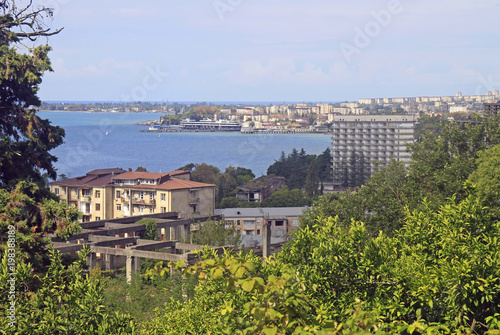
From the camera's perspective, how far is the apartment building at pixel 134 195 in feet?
188

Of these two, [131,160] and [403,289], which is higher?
[403,289]

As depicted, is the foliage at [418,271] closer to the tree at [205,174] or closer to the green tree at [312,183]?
the tree at [205,174]

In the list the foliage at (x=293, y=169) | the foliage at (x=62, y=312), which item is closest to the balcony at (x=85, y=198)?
the foliage at (x=62, y=312)

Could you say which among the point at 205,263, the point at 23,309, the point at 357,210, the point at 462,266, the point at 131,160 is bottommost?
the point at 131,160

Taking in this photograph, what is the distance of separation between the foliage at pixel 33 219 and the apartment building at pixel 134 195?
129ft

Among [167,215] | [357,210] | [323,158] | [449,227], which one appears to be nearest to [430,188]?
[357,210]

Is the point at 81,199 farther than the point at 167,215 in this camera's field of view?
Yes

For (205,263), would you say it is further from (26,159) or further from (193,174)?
(193,174)

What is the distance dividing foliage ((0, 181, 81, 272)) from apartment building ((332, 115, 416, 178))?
118 m

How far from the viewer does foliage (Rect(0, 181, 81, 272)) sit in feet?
50.9

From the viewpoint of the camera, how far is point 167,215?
44.4 meters

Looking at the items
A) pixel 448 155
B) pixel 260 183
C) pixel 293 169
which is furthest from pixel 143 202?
pixel 293 169

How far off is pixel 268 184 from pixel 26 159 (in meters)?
Result: 81.9

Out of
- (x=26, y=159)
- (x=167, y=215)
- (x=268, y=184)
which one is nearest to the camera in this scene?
(x=26, y=159)
